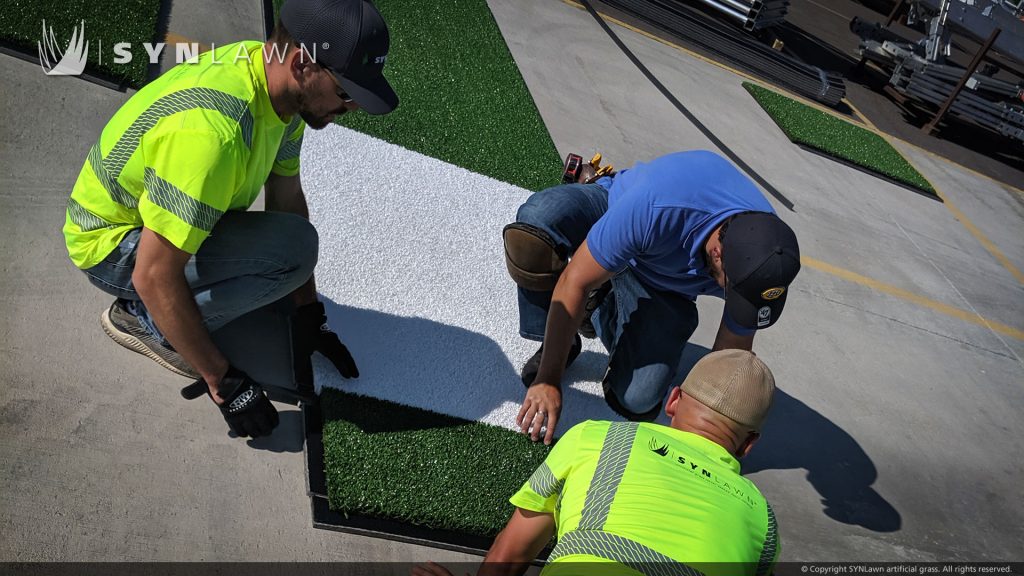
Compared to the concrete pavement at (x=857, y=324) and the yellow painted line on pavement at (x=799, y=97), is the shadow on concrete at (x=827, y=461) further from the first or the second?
the yellow painted line on pavement at (x=799, y=97)

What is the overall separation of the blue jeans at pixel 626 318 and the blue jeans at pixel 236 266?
3.39 ft

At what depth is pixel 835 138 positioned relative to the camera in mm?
7961

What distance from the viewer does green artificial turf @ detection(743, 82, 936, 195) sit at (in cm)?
757

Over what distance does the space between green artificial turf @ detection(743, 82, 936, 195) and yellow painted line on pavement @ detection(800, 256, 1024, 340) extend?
2154 millimetres

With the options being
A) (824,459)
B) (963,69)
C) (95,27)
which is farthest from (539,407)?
(963,69)

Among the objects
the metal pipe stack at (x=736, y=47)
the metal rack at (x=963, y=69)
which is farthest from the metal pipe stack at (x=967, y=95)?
the metal pipe stack at (x=736, y=47)

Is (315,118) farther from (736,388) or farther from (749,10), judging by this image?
(749,10)

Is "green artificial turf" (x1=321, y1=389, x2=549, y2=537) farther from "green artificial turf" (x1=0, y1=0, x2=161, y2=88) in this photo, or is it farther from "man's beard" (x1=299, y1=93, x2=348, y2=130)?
"green artificial turf" (x1=0, y1=0, x2=161, y2=88)

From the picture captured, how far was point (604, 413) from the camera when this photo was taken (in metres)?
3.50

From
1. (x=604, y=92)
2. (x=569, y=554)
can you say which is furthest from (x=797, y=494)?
(x=604, y=92)

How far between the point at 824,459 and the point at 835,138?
5.09 m

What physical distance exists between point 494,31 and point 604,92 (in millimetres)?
1034

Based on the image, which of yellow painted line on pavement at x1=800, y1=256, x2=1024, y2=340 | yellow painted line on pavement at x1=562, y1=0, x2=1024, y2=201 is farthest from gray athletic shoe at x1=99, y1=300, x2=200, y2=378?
yellow painted line on pavement at x1=562, y1=0, x2=1024, y2=201

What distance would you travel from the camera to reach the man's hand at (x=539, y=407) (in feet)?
9.82
